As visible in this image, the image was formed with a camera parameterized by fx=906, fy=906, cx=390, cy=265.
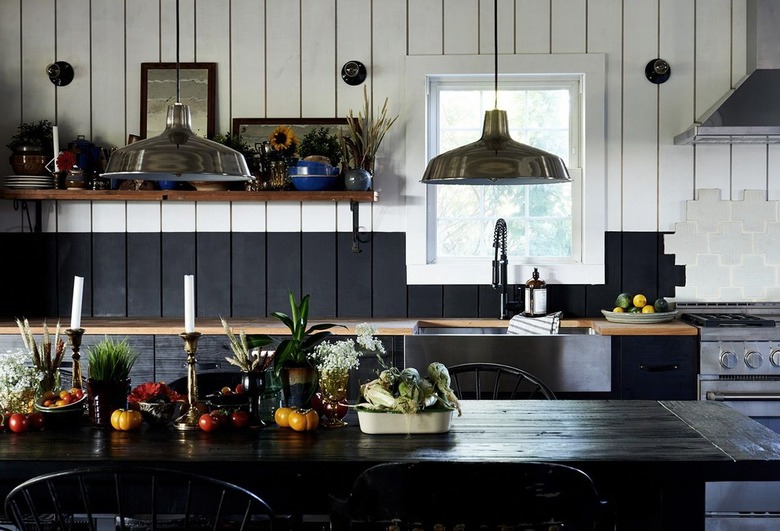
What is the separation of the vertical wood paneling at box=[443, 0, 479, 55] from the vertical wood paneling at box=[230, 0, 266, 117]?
97cm

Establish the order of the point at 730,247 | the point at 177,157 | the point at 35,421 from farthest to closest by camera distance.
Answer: the point at 730,247 < the point at 35,421 < the point at 177,157

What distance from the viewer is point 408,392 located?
2.41 metres

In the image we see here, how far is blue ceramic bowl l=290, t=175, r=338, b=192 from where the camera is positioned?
4.48 metres

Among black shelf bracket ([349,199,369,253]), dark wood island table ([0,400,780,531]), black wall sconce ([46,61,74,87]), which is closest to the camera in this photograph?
dark wood island table ([0,400,780,531])

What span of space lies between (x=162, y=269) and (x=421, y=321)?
141 centimetres

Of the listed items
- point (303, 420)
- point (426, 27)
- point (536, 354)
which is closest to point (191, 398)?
Answer: point (303, 420)

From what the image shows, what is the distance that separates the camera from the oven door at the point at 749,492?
401 cm

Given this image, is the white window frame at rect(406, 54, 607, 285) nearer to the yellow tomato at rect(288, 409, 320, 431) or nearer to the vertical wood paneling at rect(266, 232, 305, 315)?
the vertical wood paneling at rect(266, 232, 305, 315)

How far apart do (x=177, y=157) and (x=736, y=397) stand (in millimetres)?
2816

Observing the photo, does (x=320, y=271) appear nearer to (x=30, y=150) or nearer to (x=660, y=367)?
(x=30, y=150)

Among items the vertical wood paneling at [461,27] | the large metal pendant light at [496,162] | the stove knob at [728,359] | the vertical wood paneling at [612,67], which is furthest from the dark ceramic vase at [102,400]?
the vertical wood paneling at [612,67]

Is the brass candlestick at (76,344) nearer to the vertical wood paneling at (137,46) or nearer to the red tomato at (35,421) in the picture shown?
the red tomato at (35,421)

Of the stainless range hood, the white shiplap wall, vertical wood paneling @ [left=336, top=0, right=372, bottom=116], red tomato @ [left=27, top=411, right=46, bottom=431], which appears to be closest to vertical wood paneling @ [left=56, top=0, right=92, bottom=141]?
the white shiplap wall

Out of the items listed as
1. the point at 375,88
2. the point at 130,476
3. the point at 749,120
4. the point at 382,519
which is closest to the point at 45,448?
the point at 130,476
